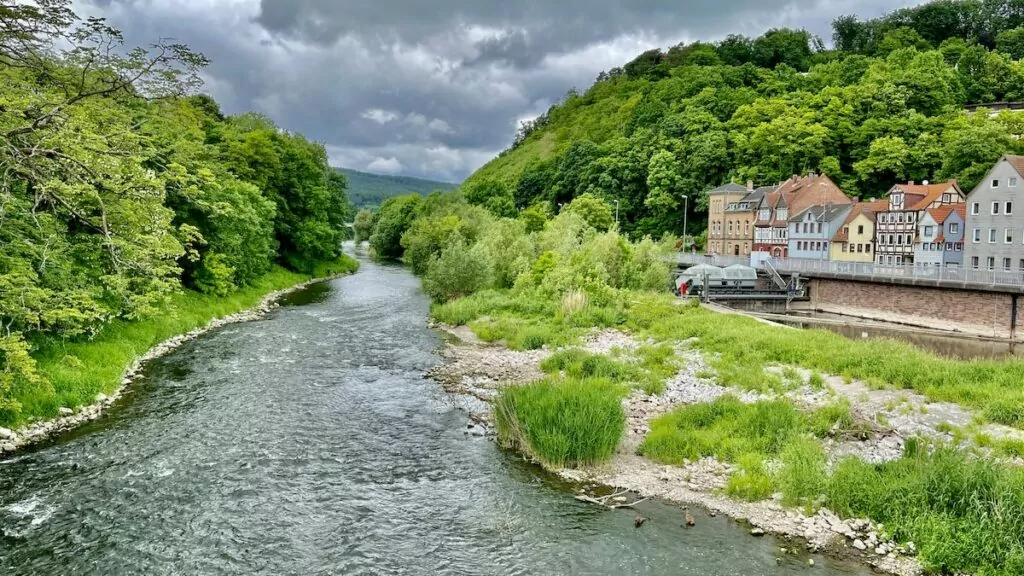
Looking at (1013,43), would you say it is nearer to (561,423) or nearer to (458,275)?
(458,275)

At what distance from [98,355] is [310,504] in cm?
1369

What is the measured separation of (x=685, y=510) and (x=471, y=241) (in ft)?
164

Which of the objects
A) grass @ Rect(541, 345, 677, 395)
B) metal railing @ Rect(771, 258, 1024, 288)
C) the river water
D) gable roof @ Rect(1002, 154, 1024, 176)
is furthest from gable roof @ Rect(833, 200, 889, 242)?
the river water

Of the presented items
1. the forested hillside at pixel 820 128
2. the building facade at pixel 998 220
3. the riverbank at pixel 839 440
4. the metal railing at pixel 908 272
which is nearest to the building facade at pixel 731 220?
the forested hillside at pixel 820 128

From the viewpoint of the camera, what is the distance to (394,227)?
327ft

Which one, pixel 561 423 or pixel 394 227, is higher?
pixel 394 227

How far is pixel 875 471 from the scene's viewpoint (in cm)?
1325

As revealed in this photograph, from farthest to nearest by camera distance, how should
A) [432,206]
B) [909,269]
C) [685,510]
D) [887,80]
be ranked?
1. [887,80]
2. [432,206]
3. [909,269]
4. [685,510]

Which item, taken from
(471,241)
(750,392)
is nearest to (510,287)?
(471,241)

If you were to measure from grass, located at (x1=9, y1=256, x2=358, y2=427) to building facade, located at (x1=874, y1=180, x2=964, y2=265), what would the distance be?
62.8m

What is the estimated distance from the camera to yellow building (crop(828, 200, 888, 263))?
224 ft

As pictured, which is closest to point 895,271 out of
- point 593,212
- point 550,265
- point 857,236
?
point 857,236

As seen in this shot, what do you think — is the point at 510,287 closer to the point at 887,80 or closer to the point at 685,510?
the point at 685,510

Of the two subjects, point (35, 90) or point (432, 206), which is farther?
point (432, 206)
